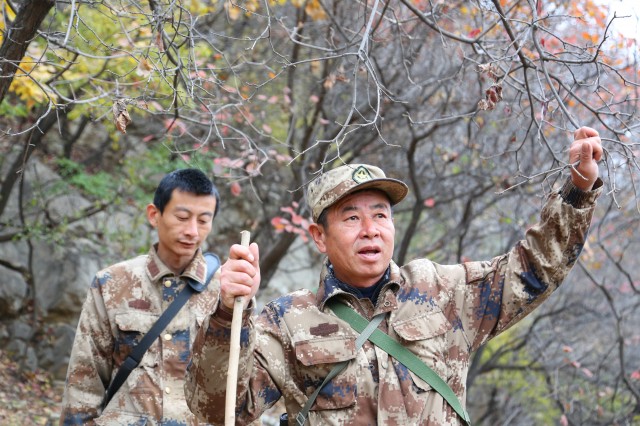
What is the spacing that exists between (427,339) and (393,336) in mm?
124

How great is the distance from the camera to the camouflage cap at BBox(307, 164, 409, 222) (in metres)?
3.02

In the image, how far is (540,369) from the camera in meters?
9.97

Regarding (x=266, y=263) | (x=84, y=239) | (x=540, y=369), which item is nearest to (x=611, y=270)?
(x=540, y=369)

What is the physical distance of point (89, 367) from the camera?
384 centimetres

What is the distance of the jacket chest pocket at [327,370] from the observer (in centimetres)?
279

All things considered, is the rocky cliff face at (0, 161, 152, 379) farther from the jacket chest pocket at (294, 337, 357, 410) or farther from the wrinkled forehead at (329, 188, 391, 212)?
the jacket chest pocket at (294, 337, 357, 410)

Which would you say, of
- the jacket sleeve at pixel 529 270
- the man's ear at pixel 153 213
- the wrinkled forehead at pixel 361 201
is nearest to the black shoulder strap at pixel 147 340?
the man's ear at pixel 153 213

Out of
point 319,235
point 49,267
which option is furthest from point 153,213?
point 49,267

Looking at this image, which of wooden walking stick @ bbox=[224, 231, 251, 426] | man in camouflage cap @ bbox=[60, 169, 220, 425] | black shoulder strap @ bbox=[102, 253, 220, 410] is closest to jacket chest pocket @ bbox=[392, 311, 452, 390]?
wooden walking stick @ bbox=[224, 231, 251, 426]

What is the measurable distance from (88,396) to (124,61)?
3925 mm

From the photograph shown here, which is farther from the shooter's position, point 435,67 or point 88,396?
point 435,67

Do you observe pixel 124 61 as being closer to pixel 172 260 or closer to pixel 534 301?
pixel 172 260

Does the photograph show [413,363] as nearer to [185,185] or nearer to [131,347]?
[131,347]

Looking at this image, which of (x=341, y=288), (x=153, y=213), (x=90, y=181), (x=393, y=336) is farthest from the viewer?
(x=90, y=181)
